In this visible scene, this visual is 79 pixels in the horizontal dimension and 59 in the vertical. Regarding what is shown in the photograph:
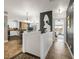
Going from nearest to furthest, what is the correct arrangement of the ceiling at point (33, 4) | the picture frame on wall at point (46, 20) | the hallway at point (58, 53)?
the hallway at point (58, 53) < the ceiling at point (33, 4) < the picture frame on wall at point (46, 20)

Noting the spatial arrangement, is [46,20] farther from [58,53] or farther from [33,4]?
[58,53]

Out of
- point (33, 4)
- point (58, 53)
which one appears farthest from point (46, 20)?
point (58, 53)

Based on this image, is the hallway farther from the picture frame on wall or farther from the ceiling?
the picture frame on wall

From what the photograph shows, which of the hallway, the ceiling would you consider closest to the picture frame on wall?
the ceiling

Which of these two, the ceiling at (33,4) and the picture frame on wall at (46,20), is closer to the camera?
the ceiling at (33,4)

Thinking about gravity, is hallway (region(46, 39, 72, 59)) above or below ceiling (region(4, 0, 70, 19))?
below

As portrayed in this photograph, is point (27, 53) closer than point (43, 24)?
Yes

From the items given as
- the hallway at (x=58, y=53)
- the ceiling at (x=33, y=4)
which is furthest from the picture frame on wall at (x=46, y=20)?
the hallway at (x=58, y=53)

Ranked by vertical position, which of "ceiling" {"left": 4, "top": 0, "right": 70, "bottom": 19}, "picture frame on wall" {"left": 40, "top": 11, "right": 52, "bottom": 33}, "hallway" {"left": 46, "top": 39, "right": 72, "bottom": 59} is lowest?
"hallway" {"left": 46, "top": 39, "right": 72, "bottom": 59}

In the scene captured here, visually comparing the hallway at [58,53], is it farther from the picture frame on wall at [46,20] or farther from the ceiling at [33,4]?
the picture frame on wall at [46,20]
